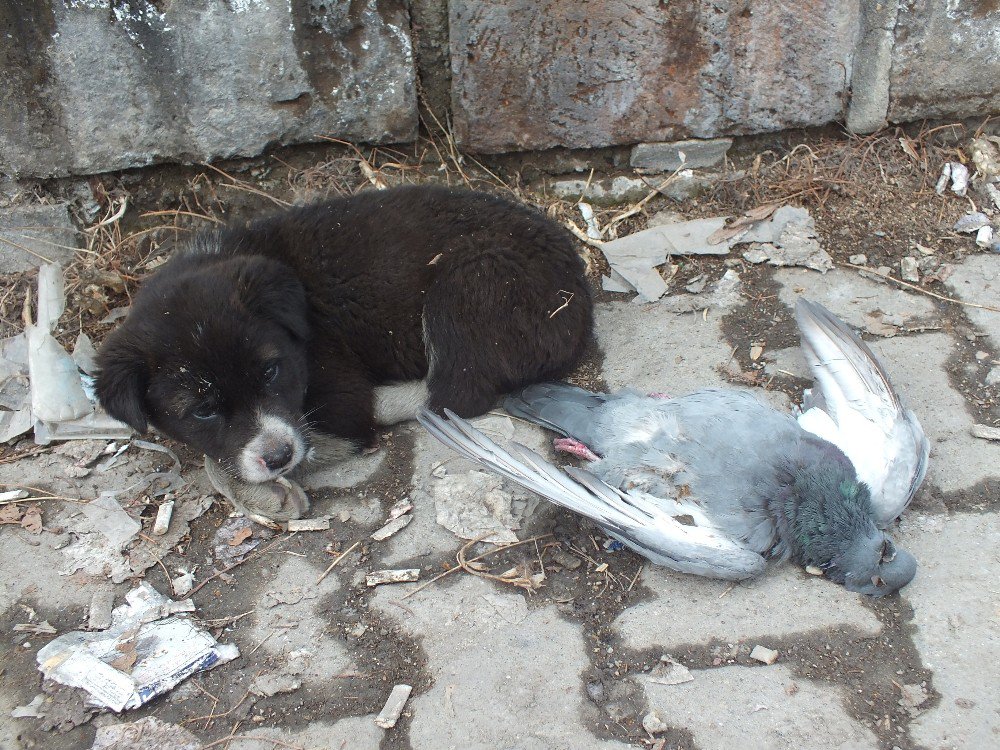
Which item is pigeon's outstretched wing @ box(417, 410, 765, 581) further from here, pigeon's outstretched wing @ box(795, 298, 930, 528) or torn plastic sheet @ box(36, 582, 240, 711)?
torn plastic sheet @ box(36, 582, 240, 711)

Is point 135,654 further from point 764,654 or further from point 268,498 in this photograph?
point 764,654

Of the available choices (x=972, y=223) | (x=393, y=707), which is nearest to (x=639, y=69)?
(x=972, y=223)

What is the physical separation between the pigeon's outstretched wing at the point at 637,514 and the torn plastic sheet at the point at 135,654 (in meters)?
0.99

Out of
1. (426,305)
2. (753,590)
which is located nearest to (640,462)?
(753,590)

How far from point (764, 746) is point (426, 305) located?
6.66ft

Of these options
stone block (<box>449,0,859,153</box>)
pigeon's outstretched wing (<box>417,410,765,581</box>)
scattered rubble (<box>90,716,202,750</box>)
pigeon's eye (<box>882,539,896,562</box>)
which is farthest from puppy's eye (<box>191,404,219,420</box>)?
pigeon's eye (<box>882,539,896,562</box>)

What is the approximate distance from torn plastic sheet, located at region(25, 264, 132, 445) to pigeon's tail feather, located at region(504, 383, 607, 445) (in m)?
1.56

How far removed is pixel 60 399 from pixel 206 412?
866 millimetres

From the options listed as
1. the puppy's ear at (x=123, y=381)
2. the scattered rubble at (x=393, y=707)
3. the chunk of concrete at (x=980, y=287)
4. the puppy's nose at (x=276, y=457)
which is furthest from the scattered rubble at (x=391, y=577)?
the chunk of concrete at (x=980, y=287)

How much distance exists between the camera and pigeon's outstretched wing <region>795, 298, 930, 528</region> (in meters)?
2.81

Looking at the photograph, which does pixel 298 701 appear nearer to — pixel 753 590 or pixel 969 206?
pixel 753 590

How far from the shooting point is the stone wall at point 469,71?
388 centimetres

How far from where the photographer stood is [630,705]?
243 cm

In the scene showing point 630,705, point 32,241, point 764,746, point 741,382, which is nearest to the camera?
point 764,746
